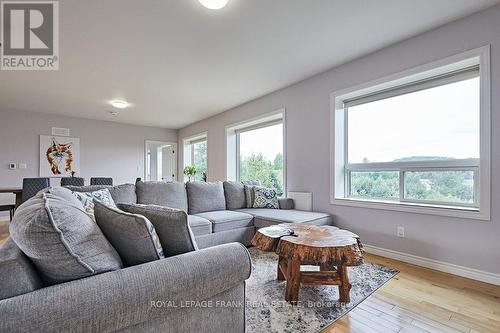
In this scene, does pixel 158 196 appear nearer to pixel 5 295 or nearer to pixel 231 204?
pixel 231 204

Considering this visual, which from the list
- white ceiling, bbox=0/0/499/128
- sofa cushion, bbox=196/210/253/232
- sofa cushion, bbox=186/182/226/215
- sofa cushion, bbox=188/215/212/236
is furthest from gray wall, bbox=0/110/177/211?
sofa cushion, bbox=188/215/212/236

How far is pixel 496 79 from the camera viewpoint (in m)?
2.16

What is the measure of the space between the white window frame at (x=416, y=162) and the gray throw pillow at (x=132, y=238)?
105 inches

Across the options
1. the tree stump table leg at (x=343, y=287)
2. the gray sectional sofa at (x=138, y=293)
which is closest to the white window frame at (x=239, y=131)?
the tree stump table leg at (x=343, y=287)

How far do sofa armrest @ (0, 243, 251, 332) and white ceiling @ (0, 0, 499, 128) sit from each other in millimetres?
2076

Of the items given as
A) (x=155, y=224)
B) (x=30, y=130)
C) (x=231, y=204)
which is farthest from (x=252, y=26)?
(x=30, y=130)

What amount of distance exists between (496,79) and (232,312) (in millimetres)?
2834

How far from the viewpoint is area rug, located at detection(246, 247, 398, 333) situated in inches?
62.2

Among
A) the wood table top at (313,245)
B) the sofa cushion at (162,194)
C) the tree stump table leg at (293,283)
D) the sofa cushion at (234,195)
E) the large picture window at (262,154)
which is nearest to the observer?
the wood table top at (313,245)

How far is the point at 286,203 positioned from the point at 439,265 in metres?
1.94

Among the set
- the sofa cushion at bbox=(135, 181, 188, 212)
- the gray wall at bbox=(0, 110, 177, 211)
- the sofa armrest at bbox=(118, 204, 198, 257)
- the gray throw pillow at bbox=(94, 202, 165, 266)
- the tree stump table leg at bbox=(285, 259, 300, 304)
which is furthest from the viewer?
the gray wall at bbox=(0, 110, 177, 211)

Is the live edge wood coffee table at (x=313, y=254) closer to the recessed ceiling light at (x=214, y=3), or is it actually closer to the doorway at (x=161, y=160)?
the recessed ceiling light at (x=214, y=3)

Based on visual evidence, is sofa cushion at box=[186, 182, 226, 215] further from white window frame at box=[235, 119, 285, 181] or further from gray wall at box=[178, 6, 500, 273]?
white window frame at box=[235, 119, 285, 181]

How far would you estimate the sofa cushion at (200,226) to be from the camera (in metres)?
2.77
